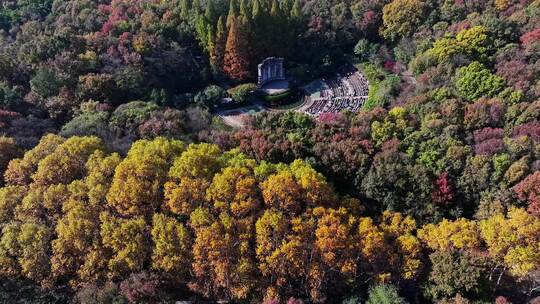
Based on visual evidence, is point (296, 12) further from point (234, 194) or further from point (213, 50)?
point (234, 194)

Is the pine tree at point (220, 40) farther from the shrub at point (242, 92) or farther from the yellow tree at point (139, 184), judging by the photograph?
the yellow tree at point (139, 184)

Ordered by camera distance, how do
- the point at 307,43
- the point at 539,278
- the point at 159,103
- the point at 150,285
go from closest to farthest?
the point at 150,285
the point at 539,278
the point at 159,103
the point at 307,43

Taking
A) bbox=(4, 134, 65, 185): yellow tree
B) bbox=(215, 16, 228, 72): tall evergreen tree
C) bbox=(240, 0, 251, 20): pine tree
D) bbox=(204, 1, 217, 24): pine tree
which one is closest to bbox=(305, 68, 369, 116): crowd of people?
bbox=(215, 16, 228, 72): tall evergreen tree

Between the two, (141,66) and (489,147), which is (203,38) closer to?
(141,66)

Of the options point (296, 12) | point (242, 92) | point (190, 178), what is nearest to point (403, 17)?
point (296, 12)

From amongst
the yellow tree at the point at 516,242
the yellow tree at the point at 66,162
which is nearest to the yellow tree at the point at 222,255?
the yellow tree at the point at 66,162

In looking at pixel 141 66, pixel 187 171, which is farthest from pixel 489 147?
pixel 141 66
